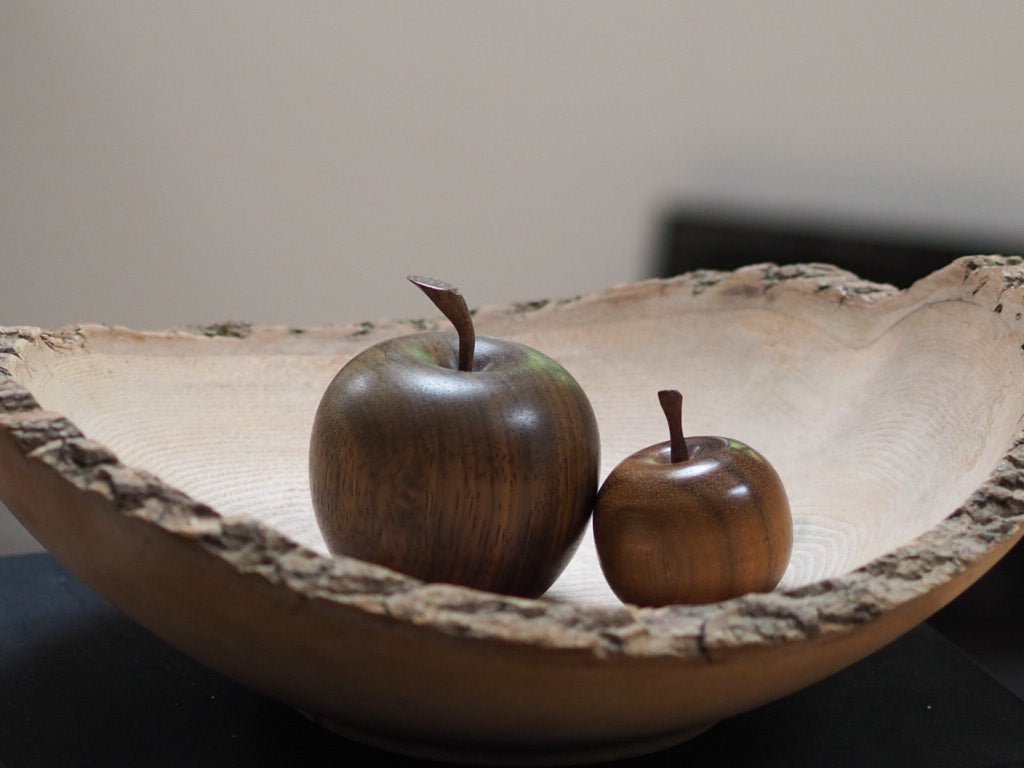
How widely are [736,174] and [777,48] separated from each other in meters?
0.15

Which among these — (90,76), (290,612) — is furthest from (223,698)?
(90,76)

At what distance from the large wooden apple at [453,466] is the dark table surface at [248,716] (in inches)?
3.6

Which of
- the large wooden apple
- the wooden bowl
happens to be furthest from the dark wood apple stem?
the wooden bowl

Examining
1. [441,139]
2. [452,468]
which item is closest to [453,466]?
[452,468]

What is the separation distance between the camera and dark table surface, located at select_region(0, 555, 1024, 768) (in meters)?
0.52

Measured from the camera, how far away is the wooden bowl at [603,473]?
0.41 m

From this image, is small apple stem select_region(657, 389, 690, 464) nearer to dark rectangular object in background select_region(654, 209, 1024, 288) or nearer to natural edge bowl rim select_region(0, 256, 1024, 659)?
natural edge bowl rim select_region(0, 256, 1024, 659)

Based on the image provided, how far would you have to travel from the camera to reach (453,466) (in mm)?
542

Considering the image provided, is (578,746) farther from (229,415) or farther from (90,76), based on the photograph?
(90,76)

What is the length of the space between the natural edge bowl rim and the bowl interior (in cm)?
8

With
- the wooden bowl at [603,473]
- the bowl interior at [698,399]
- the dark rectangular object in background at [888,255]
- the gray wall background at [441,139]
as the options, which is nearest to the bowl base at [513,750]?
the wooden bowl at [603,473]

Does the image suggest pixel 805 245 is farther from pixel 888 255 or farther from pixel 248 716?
pixel 248 716

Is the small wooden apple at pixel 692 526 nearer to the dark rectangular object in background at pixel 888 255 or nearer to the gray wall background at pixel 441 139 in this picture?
the dark rectangular object in background at pixel 888 255

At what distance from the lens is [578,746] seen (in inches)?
18.6
